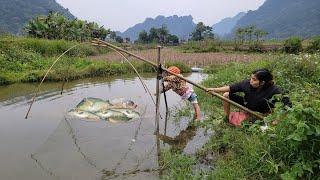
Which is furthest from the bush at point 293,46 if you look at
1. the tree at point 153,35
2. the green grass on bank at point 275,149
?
the tree at point 153,35

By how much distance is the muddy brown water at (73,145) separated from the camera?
515 centimetres

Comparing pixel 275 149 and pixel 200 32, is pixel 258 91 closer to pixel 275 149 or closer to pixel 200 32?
pixel 275 149

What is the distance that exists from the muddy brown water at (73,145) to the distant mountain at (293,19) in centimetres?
11601

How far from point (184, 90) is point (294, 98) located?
→ 343cm

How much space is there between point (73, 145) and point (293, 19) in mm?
157103

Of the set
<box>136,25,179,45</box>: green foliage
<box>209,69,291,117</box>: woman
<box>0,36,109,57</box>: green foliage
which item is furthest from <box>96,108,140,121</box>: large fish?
<box>136,25,179,45</box>: green foliage

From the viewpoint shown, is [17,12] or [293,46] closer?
[293,46]

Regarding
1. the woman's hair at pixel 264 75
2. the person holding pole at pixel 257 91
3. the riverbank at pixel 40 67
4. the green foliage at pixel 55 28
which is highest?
the green foliage at pixel 55 28

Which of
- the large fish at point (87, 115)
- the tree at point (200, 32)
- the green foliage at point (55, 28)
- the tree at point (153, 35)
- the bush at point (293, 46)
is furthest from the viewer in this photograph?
the tree at point (153, 35)

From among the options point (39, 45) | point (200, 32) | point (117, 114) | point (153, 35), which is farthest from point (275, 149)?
point (153, 35)

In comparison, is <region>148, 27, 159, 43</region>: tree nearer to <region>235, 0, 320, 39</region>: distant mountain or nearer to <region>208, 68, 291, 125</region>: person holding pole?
<region>208, 68, 291, 125</region>: person holding pole

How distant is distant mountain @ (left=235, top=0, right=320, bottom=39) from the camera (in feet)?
424

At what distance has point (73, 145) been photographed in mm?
6059

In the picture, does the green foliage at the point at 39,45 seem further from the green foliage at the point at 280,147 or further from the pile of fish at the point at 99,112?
the green foliage at the point at 280,147
